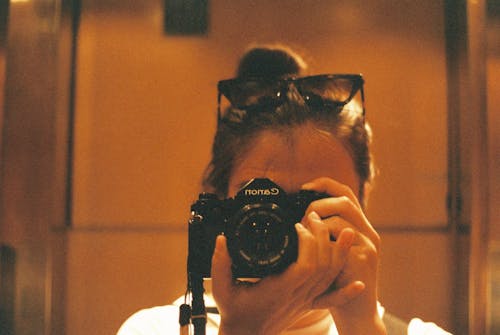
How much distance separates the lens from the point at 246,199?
0.49 metres

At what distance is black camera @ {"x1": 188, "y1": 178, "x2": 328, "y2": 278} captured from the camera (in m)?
0.47

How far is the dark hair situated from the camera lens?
144mm

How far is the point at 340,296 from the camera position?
0.48m

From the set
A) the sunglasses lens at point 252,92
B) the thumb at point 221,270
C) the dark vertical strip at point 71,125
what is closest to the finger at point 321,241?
the thumb at point 221,270

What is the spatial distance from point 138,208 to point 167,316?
33 cm

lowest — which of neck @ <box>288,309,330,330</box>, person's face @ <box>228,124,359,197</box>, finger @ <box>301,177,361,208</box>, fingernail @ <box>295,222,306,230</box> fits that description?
neck @ <box>288,309,330,330</box>

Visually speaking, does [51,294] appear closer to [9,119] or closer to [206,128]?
[9,119]

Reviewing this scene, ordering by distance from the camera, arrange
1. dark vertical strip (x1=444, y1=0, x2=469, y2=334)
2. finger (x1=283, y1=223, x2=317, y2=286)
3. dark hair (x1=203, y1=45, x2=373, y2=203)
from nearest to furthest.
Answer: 1. finger (x1=283, y1=223, x2=317, y2=286)
2. dark hair (x1=203, y1=45, x2=373, y2=203)
3. dark vertical strip (x1=444, y1=0, x2=469, y2=334)

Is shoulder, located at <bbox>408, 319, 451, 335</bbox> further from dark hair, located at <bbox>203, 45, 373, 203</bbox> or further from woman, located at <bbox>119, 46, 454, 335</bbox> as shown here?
dark hair, located at <bbox>203, 45, 373, 203</bbox>

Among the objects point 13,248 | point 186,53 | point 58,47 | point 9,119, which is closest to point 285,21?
point 186,53

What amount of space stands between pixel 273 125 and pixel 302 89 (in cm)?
7

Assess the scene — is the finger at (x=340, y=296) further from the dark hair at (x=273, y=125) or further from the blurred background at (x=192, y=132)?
the blurred background at (x=192, y=132)

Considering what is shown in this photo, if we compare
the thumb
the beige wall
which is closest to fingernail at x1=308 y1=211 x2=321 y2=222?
the thumb

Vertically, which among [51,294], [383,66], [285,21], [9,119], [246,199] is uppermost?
[285,21]
